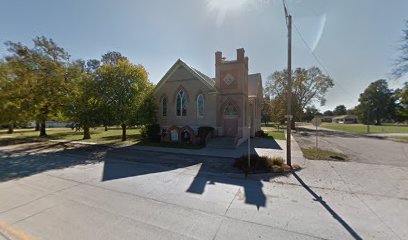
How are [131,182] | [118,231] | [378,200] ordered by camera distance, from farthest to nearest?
1. [131,182]
2. [378,200]
3. [118,231]

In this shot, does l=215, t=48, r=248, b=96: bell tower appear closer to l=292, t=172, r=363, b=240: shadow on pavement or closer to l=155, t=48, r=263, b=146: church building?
l=155, t=48, r=263, b=146: church building

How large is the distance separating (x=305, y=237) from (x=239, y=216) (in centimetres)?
139

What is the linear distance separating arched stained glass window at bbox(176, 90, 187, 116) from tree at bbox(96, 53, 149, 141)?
3.72m

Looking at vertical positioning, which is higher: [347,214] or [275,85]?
[275,85]

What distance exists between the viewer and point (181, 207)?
15.6ft

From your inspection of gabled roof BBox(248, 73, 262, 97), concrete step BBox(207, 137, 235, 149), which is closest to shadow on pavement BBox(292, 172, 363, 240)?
concrete step BBox(207, 137, 235, 149)

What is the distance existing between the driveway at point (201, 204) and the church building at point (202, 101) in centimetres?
945

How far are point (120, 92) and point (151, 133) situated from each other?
493cm

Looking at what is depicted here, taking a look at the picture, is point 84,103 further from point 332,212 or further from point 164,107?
point 332,212

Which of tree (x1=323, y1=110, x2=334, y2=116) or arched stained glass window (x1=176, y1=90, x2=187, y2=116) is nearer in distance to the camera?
arched stained glass window (x1=176, y1=90, x2=187, y2=116)

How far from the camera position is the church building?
17516 mm

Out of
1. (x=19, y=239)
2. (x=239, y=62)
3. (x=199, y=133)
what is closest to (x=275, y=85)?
(x=239, y=62)

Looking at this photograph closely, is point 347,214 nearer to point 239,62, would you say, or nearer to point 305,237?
point 305,237

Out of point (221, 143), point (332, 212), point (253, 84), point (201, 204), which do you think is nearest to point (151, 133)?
point (221, 143)
